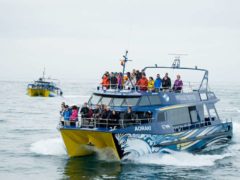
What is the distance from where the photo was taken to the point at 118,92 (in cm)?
2469

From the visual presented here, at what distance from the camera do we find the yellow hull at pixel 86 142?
23.0 m

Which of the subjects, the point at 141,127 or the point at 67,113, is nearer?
the point at 141,127

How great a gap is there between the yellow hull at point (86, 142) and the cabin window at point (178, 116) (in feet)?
10.7

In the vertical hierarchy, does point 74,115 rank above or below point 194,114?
below

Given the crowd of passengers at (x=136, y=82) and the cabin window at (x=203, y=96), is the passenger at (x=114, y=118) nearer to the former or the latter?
the crowd of passengers at (x=136, y=82)

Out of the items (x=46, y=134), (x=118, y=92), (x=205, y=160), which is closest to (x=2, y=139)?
(x=46, y=134)

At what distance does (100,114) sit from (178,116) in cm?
440

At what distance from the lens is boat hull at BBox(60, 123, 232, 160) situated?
22.9 m

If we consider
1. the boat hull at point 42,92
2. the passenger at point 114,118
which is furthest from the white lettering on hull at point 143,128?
the boat hull at point 42,92

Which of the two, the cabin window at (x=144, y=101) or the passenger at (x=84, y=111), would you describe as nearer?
the passenger at (x=84, y=111)

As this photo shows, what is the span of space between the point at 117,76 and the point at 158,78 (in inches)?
77.7

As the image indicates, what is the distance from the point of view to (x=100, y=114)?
77.3 feet

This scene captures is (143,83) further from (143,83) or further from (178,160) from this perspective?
(178,160)

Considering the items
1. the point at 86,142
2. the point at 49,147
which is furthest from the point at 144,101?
the point at 49,147
